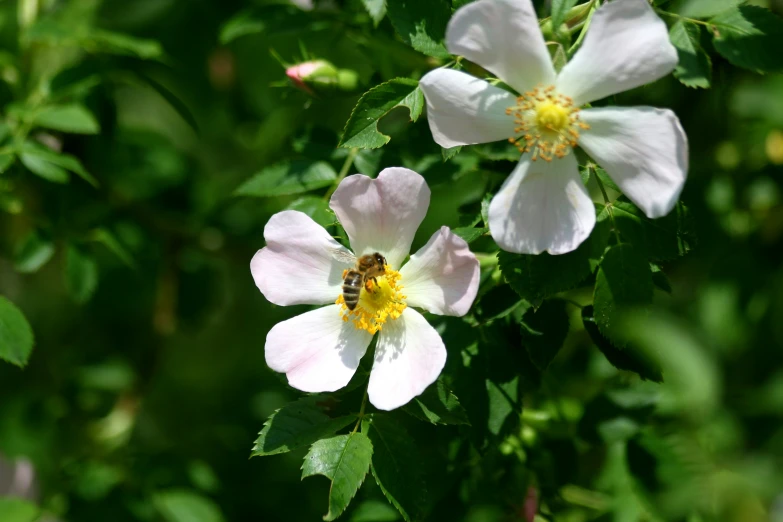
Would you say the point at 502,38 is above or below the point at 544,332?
above

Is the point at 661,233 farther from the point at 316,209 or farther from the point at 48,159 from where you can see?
the point at 48,159

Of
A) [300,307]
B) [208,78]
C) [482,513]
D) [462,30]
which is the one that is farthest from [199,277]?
[462,30]

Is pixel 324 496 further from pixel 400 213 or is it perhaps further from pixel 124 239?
pixel 400 213

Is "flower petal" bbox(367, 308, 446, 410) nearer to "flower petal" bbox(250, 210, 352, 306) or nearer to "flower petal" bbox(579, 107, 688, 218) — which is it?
"flower petal" bbox(250, 210, 352, 306)

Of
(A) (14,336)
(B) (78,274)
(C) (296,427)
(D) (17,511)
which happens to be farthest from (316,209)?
(D) (17,511)

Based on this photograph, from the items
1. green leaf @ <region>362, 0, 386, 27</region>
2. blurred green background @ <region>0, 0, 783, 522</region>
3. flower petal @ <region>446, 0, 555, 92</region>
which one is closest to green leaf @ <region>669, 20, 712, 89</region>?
blurred green background @ <region>0, 0, 783, 522</region>

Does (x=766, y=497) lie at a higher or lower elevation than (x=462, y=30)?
lower
